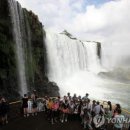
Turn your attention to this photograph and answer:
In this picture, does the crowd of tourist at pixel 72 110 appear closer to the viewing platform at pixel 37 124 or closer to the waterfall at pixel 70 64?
the viewing platform at pixel 37 124

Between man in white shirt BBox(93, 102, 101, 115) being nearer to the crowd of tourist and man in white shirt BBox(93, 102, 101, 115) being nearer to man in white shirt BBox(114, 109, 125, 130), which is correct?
the crowd of tourist

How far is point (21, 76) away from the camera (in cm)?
3712

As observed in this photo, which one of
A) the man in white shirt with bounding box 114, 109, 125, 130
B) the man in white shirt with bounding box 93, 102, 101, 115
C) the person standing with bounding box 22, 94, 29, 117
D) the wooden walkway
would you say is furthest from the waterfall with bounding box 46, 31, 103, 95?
the man in white shirt with bounding box 114, 109, 125, 130

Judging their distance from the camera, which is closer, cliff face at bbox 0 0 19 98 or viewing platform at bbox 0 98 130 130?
viewing platform at bbox 0 98 130 130

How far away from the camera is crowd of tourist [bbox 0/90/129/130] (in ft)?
63.9

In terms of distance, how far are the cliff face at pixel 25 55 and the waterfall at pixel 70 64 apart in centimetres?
376

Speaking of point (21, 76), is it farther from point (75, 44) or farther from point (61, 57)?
point (75, 44)

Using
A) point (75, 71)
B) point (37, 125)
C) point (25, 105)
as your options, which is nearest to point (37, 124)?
point (37, 125)

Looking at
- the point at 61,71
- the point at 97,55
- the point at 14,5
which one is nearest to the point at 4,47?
the point at 14,5

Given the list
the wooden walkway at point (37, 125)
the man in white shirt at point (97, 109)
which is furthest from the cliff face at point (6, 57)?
the man in white shirt at point (97, 109)

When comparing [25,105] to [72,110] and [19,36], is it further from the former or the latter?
[19,36]

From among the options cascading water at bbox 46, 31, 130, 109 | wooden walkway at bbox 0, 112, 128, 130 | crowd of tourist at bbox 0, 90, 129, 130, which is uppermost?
cascading water at bbox 46, 31, 130, 109

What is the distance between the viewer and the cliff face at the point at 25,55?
1331 inches

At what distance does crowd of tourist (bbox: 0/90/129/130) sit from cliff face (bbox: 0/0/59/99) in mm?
10899
